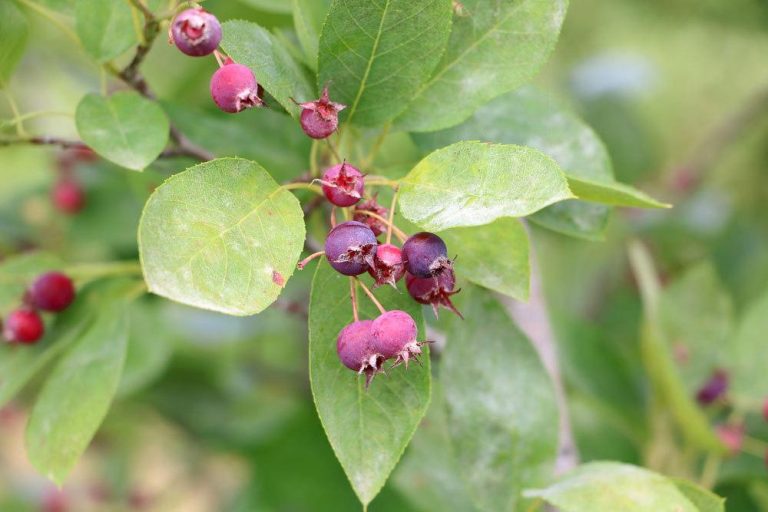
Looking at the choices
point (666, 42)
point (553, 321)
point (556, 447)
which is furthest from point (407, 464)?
point (666, 42)

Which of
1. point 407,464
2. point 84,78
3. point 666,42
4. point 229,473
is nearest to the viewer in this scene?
point 407,464

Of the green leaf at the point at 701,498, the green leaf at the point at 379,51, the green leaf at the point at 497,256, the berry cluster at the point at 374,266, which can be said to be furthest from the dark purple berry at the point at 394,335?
the green leaf at the point at 701,498

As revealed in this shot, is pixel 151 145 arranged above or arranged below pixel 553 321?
above

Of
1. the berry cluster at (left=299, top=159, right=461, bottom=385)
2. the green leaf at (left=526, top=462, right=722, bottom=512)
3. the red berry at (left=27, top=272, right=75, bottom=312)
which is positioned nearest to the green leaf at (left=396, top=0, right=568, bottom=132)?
the berry cluster at (left=299, top=159, right=461, bottom=385)

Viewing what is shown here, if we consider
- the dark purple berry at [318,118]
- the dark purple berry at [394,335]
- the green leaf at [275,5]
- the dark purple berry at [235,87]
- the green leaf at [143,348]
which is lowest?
the green leaf at [143,348]

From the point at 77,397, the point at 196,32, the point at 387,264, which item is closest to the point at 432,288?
the point at 387,264

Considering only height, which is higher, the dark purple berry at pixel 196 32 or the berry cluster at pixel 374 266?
the dark purple berry at pixel 196 32

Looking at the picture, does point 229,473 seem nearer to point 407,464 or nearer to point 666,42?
point 407,464

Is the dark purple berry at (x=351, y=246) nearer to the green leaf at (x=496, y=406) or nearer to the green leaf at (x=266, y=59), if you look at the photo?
the green leaf at (x=266, y=59)
